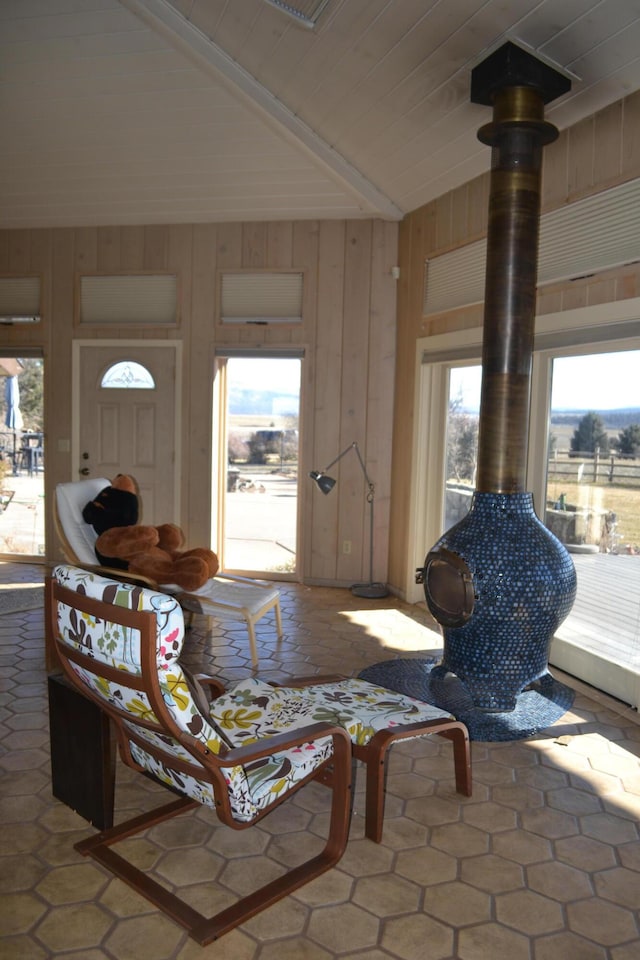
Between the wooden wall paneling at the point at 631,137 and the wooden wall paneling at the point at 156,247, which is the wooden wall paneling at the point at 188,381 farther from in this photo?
the wooden wall paneling at the point at 631,137

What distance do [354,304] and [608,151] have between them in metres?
2.51

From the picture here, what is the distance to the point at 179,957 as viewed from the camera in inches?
76.0

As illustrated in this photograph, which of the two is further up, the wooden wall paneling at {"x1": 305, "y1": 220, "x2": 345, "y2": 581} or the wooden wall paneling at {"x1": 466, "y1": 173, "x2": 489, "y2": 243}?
the wooden wall paneling at {"x1": 466, "y1": 173, "x2": 489, "y2": 243}

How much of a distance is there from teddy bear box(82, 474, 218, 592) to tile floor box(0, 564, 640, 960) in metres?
1.08

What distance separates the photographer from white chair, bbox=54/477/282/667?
414 centimetres

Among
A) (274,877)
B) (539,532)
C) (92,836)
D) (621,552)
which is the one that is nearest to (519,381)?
(539,532)

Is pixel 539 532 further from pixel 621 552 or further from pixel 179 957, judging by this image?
pixel 179 957

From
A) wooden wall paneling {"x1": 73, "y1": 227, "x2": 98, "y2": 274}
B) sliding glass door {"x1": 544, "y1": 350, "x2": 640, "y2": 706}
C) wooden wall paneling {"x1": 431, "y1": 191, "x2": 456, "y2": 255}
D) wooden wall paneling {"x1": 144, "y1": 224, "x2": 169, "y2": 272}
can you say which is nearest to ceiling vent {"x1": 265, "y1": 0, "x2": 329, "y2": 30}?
wooden wall paneling {"x1": 431, "y1": 191, "x2": 456, "y2": 255}

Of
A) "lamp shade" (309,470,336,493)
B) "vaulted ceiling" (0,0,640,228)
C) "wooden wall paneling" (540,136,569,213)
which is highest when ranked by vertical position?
"vaulted ceiling" (0,0,640,228)

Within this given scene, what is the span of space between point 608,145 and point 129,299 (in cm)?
394

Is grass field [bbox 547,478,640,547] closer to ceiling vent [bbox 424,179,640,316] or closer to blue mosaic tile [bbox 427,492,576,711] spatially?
blue mosaic tile [bbox 427,492,576,711]

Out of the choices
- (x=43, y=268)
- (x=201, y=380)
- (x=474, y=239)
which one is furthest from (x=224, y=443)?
(x=474, y=239)

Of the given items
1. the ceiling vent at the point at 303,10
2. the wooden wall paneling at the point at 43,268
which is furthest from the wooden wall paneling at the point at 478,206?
the wooden wall paneling at the point at 43,268

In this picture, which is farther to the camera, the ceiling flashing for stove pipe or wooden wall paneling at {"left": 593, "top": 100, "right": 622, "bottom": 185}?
wooden wall paneling at {"left": 593, "top": 100, "right": 622, "bottom": 185}
